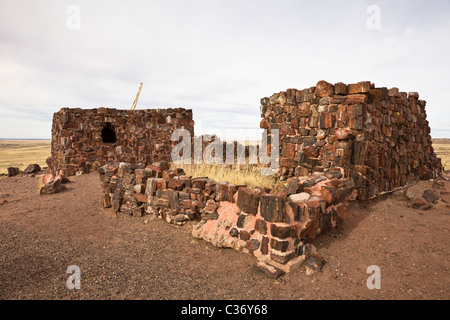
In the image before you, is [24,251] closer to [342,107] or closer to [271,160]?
[271,160]

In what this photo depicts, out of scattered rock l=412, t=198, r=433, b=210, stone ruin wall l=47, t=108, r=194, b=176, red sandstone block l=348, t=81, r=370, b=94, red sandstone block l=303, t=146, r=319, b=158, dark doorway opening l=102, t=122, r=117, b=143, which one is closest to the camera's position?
scattered rock l=412, t=198, r=433, b=210

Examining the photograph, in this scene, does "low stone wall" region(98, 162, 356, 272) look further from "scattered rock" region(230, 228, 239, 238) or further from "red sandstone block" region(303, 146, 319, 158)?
"red sandstone block" region(303, 146, 319, 158)

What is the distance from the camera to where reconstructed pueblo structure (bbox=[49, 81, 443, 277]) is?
3996mm

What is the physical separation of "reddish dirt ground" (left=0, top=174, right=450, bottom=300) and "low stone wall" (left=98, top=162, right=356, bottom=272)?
23 cm

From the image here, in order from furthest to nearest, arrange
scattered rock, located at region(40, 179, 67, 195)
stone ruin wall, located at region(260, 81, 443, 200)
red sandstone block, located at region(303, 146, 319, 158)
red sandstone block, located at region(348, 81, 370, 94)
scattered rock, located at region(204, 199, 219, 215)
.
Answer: scattered rock, located at region(40, 179, 67, 195) → red sandstone block, located at region(303, 146, 319, 158) → stone ruin wall, located at region(260, 81, 443, 200) → red sandstone block, located at region(348, 81, 370, 94) → scattered rock, located at region(204, 199, 219, 215)

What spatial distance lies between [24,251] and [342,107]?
680 centimetres

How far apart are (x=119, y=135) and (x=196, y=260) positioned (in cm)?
952

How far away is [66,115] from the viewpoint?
11.4 metres

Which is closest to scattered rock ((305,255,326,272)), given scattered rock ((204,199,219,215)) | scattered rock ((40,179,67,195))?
scattered rock ((204,199,219,215))

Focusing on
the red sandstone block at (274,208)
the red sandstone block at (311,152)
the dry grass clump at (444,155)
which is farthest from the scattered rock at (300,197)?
the dry grass clump at (444,155)

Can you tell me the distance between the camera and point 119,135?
480 inches

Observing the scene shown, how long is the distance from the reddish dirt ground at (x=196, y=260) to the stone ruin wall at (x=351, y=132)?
0.99 meters
